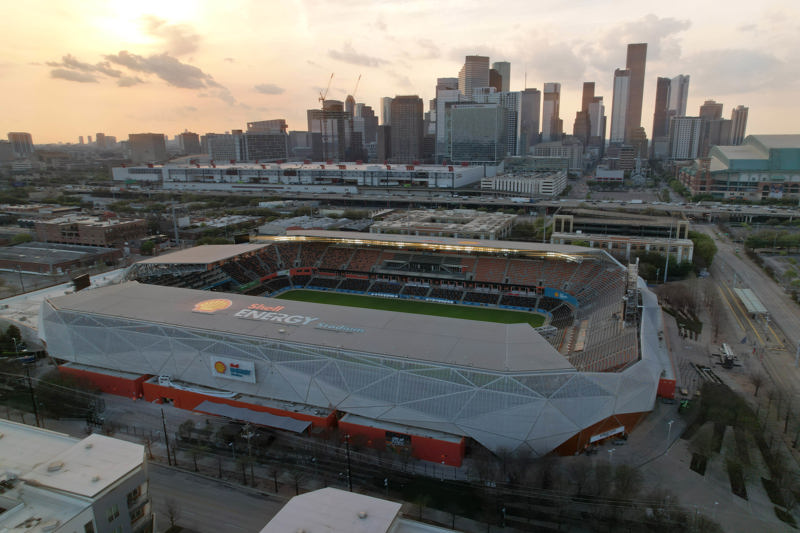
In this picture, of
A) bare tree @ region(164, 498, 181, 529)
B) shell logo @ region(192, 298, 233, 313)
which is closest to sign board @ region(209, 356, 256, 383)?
shell logo @ region(192, 298, 233, 313)

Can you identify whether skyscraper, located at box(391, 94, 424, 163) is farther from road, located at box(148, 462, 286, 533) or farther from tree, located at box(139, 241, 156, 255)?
road, located at box(148, 462, 286, 533)

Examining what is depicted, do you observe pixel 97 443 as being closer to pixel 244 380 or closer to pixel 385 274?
pixel 244 380

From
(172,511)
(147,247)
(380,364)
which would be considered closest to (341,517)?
(172,511)

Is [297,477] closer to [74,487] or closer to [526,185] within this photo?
[74,487]

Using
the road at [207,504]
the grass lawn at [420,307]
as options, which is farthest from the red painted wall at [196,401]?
the grass lawn at [420,307]

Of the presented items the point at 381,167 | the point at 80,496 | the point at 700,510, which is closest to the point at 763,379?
the point at 700,510

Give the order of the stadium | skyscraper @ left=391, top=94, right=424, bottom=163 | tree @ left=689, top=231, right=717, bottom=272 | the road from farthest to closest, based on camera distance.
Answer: skyscraper @ left=391, top=94, right=424, bottom=163
tree @ left=689, top=231, right=717, bottom=272
the stadium
the road
